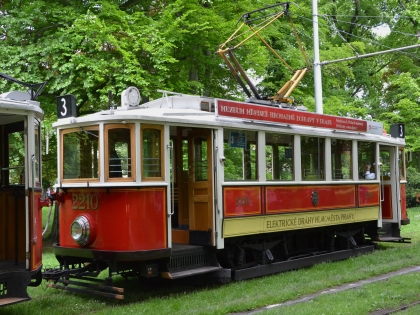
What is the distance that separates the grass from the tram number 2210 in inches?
56.3

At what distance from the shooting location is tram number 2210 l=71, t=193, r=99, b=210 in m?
9.35

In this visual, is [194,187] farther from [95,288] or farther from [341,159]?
[341,159]

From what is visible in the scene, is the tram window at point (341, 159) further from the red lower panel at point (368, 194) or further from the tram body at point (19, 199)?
the tram body at point (19, 199)

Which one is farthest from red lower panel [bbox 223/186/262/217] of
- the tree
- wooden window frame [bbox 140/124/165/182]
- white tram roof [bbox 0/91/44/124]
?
the tree

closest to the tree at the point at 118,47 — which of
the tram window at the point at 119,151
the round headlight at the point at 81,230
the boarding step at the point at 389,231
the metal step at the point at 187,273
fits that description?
the tram window at the point at 119,151

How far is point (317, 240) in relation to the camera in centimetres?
1366

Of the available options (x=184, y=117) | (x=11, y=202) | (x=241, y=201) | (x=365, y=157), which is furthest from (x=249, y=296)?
(x=365, y=157)

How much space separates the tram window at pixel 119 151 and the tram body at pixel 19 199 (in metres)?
1.04

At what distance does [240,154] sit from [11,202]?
4.17 metres

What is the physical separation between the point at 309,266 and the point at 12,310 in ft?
20.2

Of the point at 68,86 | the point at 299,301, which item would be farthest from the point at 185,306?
the point at 68,86

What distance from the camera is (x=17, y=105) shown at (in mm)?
7953

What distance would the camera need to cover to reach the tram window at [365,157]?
1431 centimetres

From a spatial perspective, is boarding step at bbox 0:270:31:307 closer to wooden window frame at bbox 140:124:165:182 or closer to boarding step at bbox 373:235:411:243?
wooden window frame at bbox 140:124:165:182
